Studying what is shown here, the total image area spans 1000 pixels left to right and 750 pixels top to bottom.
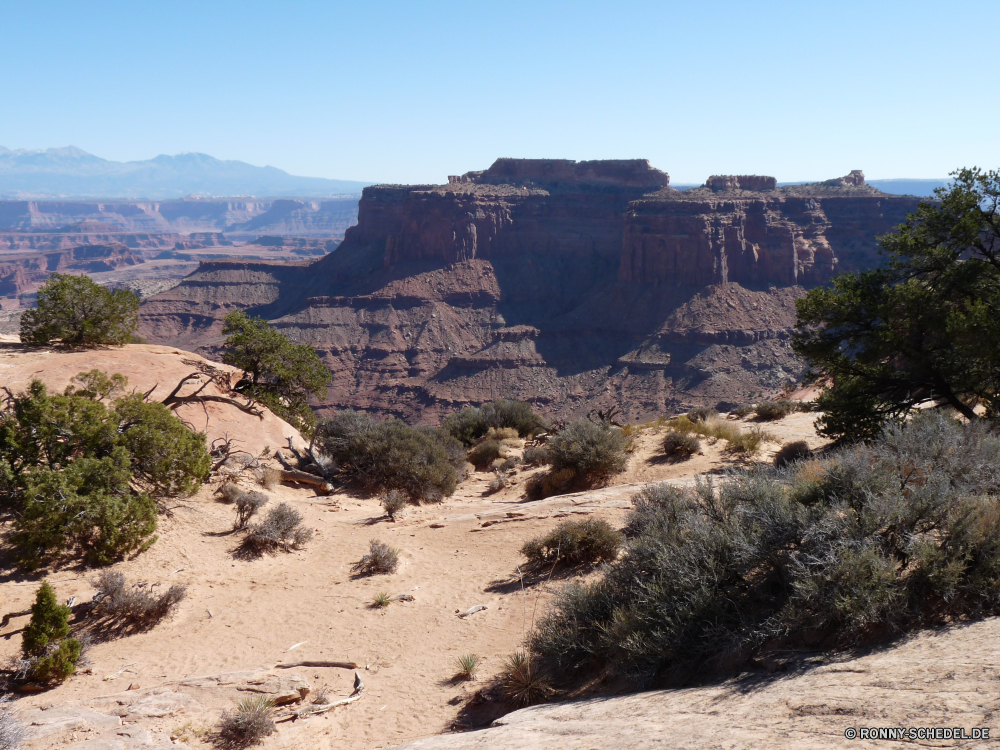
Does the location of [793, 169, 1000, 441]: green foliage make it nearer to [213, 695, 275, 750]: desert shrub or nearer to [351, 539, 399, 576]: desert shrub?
[351, 539, 399, 576]: desert shrub

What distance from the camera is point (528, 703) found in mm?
7191

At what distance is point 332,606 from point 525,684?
176 inches

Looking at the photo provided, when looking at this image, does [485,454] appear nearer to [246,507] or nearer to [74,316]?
[246,507]

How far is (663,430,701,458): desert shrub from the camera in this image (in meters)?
16.8

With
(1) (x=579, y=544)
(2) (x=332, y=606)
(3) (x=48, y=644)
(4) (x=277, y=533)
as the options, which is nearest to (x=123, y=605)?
(3) (x=48, y=644)

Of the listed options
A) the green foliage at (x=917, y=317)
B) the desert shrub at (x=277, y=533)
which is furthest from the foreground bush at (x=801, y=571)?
the desert shrub at (x=277, y=533)

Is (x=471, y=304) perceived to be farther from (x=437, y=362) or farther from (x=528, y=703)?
(x=528, y=703)

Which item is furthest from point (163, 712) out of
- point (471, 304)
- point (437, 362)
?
point (471, 304)

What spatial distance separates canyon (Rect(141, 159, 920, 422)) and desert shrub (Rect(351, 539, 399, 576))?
1951 inches

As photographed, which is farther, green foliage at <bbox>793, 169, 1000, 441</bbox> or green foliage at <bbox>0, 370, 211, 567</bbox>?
green foliage at <bbox>793, 169, 1000, 441</bbox>

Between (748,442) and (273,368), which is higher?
(273,368)

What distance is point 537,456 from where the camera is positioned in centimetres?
1836

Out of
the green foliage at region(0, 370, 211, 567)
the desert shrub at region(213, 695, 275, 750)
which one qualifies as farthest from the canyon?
the desert shrub at region(213, 695, 275, 750)

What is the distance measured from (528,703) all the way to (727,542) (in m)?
2.90
